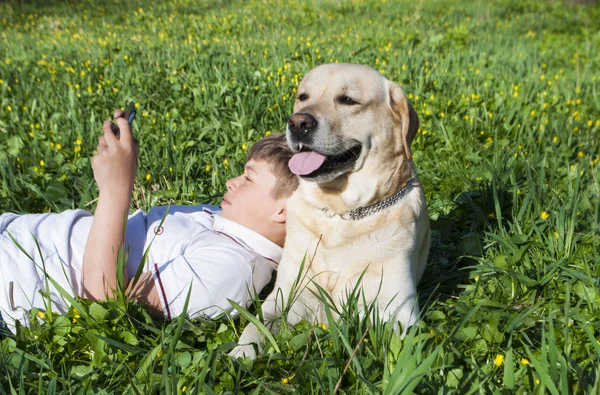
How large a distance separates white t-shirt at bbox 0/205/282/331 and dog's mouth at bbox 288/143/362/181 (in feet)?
1.47

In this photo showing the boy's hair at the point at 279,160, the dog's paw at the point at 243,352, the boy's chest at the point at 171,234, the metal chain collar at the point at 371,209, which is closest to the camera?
the dog's paw at the point at 243,352

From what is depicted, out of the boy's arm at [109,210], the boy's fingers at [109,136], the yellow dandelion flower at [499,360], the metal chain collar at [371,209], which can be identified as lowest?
the yellow dandelion flower at [499,360]

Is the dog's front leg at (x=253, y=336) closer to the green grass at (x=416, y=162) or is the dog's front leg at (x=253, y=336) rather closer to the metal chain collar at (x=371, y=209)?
the green grass at (x=416, y=162)

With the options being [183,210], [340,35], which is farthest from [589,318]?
[340,35]

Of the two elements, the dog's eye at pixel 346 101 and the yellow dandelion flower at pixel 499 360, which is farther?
the dog's eye at pixel 346 101

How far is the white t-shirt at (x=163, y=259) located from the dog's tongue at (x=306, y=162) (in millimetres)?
437

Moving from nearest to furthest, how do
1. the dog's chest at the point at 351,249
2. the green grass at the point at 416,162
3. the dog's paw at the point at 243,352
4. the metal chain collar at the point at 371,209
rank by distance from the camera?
the green grass at the point at 416,162
the dog's paw at the point at 243,352
the dog's chest at the point at 351,249
the metal chain collar at the point at 371,209

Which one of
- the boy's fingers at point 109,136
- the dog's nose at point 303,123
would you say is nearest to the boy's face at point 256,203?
the dog's nose at point 303,123

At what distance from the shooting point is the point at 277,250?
2.70m

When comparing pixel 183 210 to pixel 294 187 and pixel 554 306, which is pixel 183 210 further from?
pixel 554 306

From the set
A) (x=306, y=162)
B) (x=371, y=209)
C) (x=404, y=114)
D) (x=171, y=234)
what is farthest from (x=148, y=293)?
(x=404, y=114)

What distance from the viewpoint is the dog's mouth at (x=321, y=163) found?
7.70 ft

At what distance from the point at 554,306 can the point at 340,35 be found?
5.98m

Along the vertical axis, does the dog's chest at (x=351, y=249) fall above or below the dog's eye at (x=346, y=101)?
below
